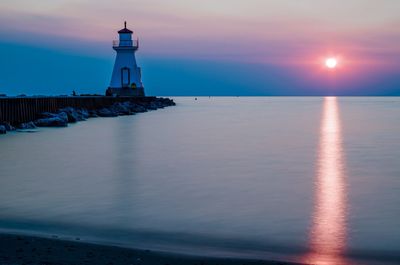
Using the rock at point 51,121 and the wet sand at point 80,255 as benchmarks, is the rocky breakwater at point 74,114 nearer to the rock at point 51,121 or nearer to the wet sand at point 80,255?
the rock at point 51,121

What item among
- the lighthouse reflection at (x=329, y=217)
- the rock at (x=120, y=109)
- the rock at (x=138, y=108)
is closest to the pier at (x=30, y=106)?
the rock at (x=120, y=109)

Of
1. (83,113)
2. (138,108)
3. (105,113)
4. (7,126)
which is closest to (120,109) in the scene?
(105,113)

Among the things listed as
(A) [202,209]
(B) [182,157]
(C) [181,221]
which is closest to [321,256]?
(C) [181,221]

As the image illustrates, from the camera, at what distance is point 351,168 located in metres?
11.6

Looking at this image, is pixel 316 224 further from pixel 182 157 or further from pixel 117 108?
pixel 117 108

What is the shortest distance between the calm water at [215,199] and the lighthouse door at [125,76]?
26.6 meters

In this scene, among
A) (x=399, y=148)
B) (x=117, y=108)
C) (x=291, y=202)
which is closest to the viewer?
(x=291, y=202)

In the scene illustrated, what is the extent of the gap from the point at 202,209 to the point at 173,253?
2235 mm

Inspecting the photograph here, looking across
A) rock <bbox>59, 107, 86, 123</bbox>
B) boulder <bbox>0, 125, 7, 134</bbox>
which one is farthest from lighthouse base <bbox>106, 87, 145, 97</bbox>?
boulder <bbox>0, 125, 7, 134</bbox>

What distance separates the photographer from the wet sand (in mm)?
4223

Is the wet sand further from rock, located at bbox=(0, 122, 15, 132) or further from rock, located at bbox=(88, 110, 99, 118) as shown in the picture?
rock, located at bbox=(88, 110, 99, 118)

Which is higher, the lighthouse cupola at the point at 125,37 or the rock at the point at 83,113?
the lighthouse cupola at the point at 125,37

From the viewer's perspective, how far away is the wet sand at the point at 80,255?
4223mm

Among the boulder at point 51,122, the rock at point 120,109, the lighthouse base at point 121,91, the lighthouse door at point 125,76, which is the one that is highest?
the lighthouse door at point 125,76
